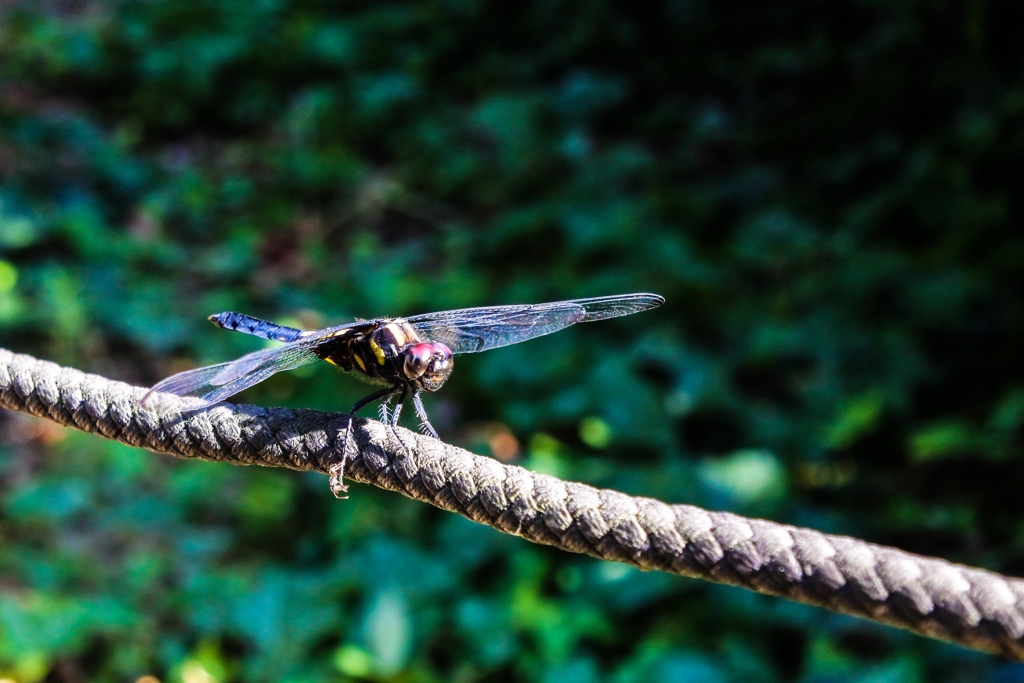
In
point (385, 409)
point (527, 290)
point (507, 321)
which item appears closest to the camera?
point (385, 409)

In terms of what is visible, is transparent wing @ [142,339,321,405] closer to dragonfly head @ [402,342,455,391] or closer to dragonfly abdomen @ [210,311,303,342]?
dragonfly head @ [402,342,455,391]

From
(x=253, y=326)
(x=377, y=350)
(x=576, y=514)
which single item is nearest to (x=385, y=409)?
(x=377, y=350)

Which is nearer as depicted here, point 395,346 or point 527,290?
point 395,346

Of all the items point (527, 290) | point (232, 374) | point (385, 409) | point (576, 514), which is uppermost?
point (576, 514)

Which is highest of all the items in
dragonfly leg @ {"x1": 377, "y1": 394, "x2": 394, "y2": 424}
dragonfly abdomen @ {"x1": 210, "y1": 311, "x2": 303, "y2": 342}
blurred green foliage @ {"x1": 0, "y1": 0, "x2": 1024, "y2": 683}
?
dragonfly abdomen @ {"x1": 210, "y1": 311, "x2": 303, "y2": 342}

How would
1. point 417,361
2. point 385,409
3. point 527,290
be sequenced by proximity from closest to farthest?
point 417,361 → point 385,409 → point 527,290

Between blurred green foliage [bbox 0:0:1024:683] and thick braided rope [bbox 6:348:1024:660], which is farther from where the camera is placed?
blurred green foliage [bbox 0:0:1024:683]

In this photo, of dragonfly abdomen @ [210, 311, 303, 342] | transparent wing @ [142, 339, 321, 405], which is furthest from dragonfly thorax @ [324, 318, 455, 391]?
dragonfly abdomen @ [210, 311, 303, 342]

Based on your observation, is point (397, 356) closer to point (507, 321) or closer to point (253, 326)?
point (507, 321)
